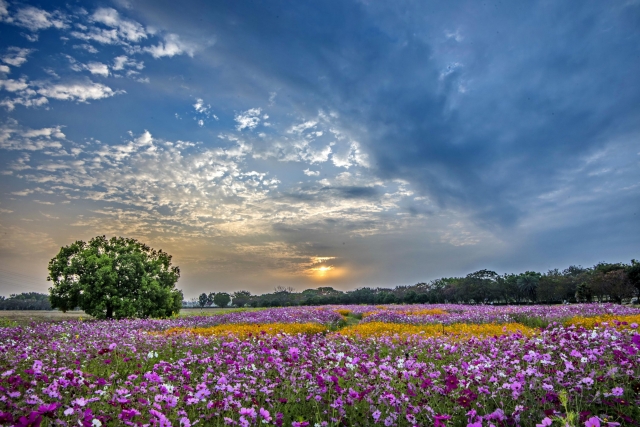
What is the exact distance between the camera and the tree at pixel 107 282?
26.3 metres

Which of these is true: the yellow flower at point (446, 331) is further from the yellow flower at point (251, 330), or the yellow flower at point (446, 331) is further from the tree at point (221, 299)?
the tree at point (221, 299)

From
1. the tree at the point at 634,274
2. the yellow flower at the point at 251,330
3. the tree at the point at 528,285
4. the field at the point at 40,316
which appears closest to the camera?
the yellow flower at the point at 251,330

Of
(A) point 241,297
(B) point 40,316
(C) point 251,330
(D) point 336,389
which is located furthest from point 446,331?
(A) point 241,297

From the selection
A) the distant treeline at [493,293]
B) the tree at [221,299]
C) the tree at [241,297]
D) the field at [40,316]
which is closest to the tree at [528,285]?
the distant treeline at [493,293]

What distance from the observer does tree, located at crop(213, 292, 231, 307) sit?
110 m

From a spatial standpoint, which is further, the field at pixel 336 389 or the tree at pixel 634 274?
the tree at pixel 634 274

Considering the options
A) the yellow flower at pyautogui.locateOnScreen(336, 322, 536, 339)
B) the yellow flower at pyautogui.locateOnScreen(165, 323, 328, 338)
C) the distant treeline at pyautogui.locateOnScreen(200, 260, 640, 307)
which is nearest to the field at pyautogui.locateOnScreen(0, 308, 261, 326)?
the yellow flower at pyautogui.locateOnScreen(165, 323, 328, 338)

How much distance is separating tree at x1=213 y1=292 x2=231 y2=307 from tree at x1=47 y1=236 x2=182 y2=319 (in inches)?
3180

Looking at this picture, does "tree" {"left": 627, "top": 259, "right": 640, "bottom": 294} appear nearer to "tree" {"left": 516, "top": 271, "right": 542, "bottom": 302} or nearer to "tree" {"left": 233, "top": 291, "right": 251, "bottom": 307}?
"tree" {"left": 516, "top": 271, "right": 542, "bottom": 302}

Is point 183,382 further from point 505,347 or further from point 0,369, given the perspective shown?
point 505,347

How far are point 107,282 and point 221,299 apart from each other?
293 feet

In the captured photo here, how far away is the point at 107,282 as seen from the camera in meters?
26.7

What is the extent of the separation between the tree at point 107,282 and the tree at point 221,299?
8077cm

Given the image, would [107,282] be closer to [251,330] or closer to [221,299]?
[251,330]
